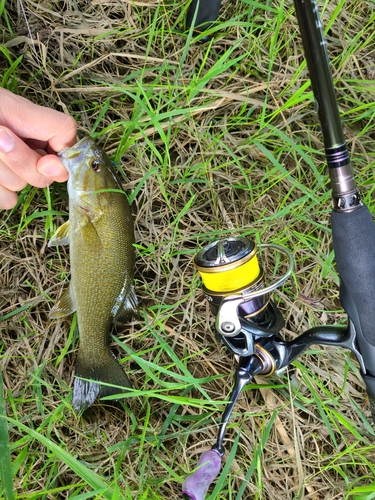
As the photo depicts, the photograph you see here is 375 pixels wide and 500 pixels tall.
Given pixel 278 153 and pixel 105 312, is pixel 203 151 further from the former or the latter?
pixel 105 312

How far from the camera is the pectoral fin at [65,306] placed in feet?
6.47

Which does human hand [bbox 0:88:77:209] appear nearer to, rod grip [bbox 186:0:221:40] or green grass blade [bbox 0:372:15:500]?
rod grip [bbox 186:0:221:40]

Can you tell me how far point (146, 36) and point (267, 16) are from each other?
1.74 ft

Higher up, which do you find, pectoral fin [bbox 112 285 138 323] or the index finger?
the index finger

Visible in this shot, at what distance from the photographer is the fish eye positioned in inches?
71.7

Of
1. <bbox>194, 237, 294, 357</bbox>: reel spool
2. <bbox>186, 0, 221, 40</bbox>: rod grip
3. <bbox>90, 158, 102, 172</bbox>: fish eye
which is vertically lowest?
<bbox>194, 237, 294, 357</bbox>: reel spool

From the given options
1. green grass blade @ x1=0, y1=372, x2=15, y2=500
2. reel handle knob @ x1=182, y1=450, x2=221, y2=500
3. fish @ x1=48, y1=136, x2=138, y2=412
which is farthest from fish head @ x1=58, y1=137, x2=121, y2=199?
reel handle knob @ x1=182, y1=450, x2=221, y2=500

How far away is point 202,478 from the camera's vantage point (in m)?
1.55

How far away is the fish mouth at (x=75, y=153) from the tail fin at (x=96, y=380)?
0.80m

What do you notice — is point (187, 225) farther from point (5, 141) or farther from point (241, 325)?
point (5, 141)

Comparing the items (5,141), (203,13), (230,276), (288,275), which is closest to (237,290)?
(230,276)

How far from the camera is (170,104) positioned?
1.98 meters

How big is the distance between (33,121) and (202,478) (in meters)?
1.40

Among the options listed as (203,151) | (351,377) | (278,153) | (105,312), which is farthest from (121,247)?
(351,377)
